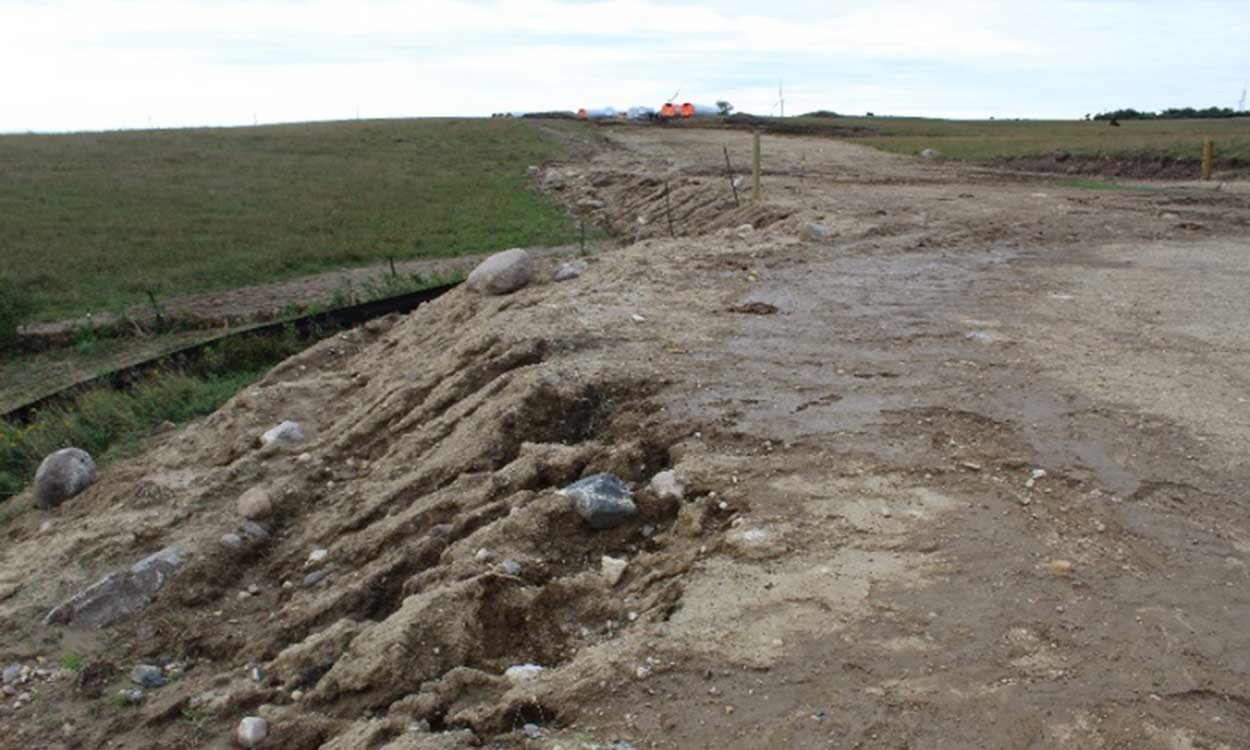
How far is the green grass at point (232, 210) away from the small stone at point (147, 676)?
12068 mm

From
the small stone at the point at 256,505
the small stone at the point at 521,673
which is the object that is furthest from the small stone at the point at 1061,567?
the small stone at the point at 256,505

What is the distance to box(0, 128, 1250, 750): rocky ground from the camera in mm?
3689

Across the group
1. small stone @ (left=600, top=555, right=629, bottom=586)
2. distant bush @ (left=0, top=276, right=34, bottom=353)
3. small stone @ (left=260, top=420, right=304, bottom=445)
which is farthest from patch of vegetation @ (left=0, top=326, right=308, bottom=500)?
small stone @ (left=600, top=555, right=629, bottom=586)

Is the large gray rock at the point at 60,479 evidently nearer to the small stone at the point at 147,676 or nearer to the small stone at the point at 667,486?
the small stone at the point at 147,676

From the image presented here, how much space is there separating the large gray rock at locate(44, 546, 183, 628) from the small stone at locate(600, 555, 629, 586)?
3.26 meters

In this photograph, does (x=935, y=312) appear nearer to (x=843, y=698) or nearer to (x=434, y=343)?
(x=434, y=343)

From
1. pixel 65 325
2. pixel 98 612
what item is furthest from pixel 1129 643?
pixel 65 325

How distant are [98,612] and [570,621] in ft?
11.5

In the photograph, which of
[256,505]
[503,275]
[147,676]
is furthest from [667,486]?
[503,275]

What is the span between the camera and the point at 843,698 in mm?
3568

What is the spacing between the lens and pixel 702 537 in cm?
490

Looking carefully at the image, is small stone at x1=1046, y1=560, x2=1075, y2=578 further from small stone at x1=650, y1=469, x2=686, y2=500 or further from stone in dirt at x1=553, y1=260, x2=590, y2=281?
stone in dirt at x1=553, y1=260, x2=590, y2=281

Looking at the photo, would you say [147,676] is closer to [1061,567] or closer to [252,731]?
[252,731]

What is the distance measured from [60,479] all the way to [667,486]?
5.94m
